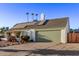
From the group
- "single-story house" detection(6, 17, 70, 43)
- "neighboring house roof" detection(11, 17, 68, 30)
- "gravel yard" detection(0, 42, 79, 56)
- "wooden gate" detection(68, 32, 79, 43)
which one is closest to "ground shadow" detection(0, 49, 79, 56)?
"gravel yard" detection(0, 42, 79, 56)

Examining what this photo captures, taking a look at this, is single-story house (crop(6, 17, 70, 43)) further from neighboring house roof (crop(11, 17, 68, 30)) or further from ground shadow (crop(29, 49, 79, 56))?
ground shadow (crop(29, 49, 79, 56))

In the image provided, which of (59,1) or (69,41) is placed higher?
(59,1)

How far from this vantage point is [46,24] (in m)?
12.0

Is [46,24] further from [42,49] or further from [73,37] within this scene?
[73,37]

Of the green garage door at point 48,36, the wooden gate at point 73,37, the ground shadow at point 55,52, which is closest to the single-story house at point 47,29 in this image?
the green garage door at point 48,36

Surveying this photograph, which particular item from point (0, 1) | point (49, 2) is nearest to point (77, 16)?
point (49, 2)

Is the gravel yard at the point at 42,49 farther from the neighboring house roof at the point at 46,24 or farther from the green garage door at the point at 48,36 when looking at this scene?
the neighboring house roof at the point at 46,24

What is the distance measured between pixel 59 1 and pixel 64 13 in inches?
28.8

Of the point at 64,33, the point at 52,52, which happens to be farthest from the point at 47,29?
the point at 52,52

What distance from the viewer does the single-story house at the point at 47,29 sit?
39.1 ft

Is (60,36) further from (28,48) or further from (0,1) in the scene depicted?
(0,1)

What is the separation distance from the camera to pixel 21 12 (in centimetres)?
1189

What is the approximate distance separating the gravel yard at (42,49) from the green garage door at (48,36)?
Answer: 228mm

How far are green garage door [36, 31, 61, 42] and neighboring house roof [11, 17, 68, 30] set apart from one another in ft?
1.26
